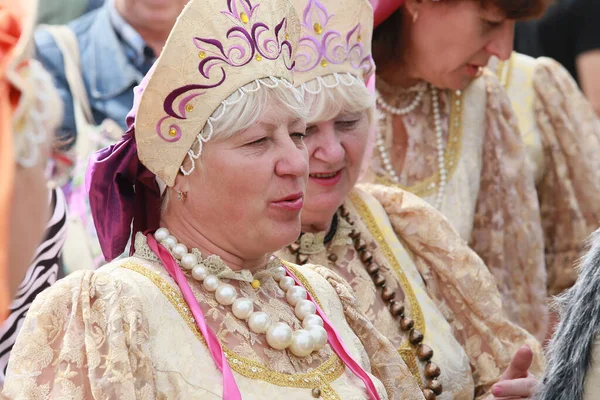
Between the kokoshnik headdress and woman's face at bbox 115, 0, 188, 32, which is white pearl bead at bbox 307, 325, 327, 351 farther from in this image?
woman's face at bbox 115, 0, 188, 32

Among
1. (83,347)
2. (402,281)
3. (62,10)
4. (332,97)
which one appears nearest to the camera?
(83,347)

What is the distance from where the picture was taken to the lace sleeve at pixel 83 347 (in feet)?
7.63

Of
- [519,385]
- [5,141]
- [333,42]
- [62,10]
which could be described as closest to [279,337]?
[519,385]

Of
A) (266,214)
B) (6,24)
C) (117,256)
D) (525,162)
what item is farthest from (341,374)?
(525,162)

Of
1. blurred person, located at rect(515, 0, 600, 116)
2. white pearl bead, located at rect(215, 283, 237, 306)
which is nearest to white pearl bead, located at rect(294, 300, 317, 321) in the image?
white pearl bead, located at rect(215, 283, 237, 306)

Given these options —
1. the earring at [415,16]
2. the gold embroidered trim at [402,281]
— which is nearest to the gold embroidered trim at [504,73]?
the earring at [415,16]

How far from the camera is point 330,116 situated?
3293 mm

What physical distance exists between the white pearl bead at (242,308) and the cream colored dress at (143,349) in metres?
0.02

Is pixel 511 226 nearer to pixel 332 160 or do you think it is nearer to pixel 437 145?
pixel 437 145

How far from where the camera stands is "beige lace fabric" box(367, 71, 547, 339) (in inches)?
170

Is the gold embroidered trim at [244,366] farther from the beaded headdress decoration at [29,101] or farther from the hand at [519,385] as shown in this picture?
the beaded headdress decoration at [29,101]

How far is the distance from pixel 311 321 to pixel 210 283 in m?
0.28

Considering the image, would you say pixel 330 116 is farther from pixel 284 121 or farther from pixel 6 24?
pixel 6 24

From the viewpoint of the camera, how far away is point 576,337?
237 centimetres
